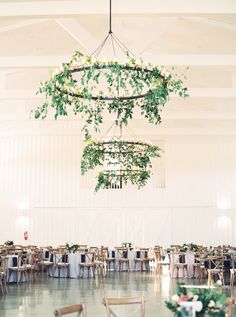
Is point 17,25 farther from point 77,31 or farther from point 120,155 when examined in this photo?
point 120,155

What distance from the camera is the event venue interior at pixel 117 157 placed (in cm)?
621

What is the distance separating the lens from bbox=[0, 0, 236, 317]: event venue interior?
6.21m

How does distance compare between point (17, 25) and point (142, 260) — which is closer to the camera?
point (17, 25)

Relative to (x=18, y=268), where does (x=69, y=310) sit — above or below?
above

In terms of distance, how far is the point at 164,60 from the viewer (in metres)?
9.83

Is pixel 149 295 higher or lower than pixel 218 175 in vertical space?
lower

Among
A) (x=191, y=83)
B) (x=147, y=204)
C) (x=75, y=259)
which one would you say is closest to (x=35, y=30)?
(x=191, y=83)

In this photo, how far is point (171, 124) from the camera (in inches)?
734

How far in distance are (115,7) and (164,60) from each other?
2502 millimetres

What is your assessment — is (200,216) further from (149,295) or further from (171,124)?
(149,295)

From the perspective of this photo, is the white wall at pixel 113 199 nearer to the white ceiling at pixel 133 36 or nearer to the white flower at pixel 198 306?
the white ceiling at pixel 133 36

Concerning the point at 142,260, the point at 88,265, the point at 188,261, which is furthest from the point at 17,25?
the point at 142,260

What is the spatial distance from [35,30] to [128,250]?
8.89m

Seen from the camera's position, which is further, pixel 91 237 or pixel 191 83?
pixel 91 237
